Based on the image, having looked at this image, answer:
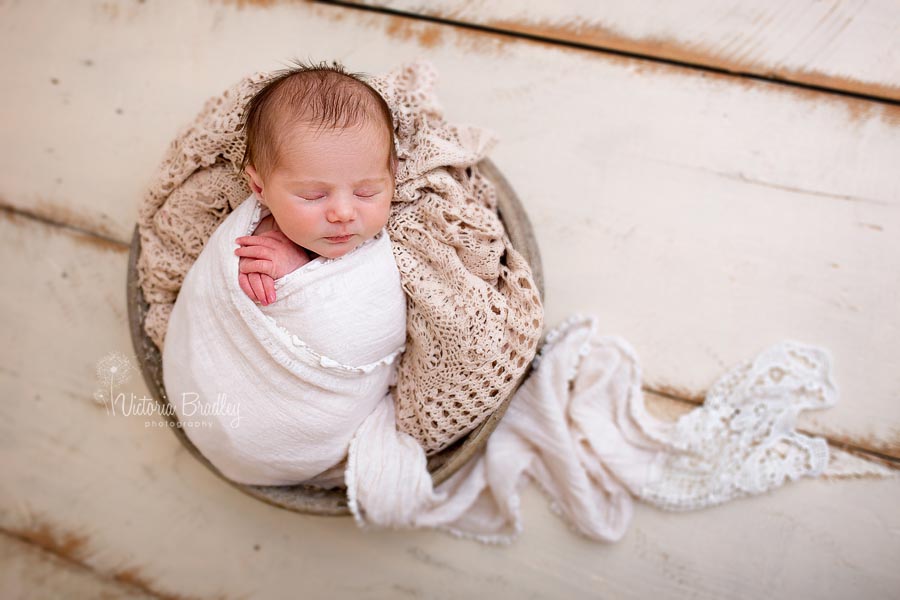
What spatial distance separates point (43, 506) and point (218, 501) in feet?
1.15

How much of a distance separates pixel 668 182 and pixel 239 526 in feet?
3.17

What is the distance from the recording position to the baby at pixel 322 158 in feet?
2.68

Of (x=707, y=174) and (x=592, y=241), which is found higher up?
(x=707, y=174)

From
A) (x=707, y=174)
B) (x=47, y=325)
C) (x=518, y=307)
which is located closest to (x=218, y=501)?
(x=47, y=325)

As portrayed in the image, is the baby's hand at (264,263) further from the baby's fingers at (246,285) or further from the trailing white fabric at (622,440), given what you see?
the trailing white fabric at (622,440)

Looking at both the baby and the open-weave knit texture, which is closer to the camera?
the baby

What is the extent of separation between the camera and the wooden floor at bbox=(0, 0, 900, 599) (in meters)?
1.12

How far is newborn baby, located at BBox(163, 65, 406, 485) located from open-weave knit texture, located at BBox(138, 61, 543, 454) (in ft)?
0.15

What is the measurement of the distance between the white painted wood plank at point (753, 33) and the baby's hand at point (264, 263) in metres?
0.59

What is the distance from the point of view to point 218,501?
124cm

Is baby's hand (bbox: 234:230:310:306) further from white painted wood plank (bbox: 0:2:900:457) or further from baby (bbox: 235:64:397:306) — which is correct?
white painted wood plank (bbox: 0:2:900:457)

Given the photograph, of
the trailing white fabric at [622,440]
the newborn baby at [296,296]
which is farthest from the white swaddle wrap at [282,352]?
the trailing white fabric at [622,440]

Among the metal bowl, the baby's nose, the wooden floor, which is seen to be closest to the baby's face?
the baby's nose

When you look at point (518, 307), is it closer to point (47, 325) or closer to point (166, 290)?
point (166, 290)
